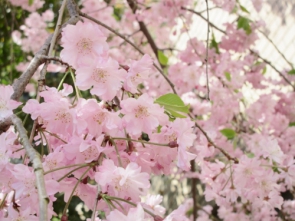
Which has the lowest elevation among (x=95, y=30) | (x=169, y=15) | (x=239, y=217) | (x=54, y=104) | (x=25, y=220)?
(x=239, y=217)

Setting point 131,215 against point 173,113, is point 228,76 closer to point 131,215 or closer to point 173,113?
point 173,113

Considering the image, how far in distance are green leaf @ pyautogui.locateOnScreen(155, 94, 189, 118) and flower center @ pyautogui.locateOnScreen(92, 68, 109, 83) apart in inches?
6.2

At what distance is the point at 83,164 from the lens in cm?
75

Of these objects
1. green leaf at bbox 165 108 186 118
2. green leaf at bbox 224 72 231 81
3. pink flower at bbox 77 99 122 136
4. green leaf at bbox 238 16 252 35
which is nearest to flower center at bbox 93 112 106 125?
pink flower at bbox 77 99 122 136

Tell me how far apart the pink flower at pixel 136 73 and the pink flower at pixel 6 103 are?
0.22 m

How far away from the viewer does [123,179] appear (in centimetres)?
71

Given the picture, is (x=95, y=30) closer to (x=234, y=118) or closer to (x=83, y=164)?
(x=83, y=164)

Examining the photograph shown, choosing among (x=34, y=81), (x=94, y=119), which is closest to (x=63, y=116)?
(x=94, y=119)

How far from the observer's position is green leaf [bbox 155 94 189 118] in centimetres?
95

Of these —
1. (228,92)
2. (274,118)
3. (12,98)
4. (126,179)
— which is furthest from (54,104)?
(274,118)

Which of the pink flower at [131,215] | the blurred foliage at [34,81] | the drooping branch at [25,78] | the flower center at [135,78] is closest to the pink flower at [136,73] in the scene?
the flower center at [135,78]

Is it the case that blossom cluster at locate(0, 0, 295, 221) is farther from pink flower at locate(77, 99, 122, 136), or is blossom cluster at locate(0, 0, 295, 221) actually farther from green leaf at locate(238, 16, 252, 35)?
green leaf at locate(238, 16, 252, 35)

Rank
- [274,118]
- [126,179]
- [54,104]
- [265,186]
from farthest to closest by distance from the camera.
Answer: [274,118] → [265,186] → [54,104] → [126,179]

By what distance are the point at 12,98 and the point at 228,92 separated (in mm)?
1629
